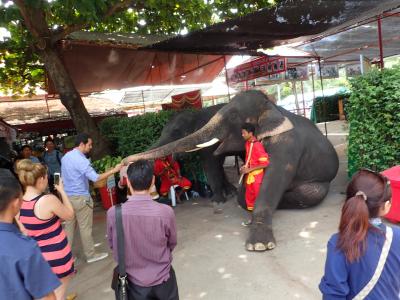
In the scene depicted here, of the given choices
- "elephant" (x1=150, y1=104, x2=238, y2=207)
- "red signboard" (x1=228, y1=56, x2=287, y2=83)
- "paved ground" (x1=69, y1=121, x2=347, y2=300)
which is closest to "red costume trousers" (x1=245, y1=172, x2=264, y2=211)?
"paved ground" (x1=69, y1=121, x2=347, y2=300)

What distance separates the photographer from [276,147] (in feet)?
18.9

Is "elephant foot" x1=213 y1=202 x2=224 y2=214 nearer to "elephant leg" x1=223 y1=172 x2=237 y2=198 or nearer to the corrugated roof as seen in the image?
"elephant leg" x1=223 y1=172 x2=237 y2=198

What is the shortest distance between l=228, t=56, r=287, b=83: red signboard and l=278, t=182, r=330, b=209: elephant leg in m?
5.72

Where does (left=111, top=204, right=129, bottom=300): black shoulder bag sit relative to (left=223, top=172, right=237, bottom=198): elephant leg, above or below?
above

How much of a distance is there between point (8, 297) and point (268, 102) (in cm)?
522

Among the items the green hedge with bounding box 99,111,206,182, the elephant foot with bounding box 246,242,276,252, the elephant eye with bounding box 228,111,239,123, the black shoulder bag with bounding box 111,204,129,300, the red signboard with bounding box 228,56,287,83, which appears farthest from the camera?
the red signboard with bounding box 228,56,287,83

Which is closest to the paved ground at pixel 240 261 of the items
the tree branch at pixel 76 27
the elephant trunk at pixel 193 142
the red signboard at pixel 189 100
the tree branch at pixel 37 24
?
the elephant trunk at pixel 193 142

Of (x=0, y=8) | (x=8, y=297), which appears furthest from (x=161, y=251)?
(x=0, y=8)

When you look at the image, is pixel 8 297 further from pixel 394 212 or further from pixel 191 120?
pixel 191 120

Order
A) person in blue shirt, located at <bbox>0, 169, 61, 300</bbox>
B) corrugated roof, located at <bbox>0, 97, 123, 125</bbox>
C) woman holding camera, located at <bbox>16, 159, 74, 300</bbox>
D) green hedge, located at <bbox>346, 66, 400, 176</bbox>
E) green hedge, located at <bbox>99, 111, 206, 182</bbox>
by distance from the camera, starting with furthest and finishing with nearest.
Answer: corrugated roof, located at <bbox>0, 97, 123, 125</bbox>
green hedge, located at <bbox>99, 111, 206, 182</bbox>
green hedge, located at <bbox>346, 66, 400, 176</bbox>
woman holding camera, located at <bbox>16, 159, 74, 300</bbox>
person in blue shirt, located at <bbox>0, 169, 61, 300</bbox>

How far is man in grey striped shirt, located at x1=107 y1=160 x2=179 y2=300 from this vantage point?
8.17ft

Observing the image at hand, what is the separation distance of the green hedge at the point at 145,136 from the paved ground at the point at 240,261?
5.82ft

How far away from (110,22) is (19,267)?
10.8 meters

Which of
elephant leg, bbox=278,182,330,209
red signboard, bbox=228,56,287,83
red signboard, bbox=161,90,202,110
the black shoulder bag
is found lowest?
elephant leg, bbox=278,182,330,209
